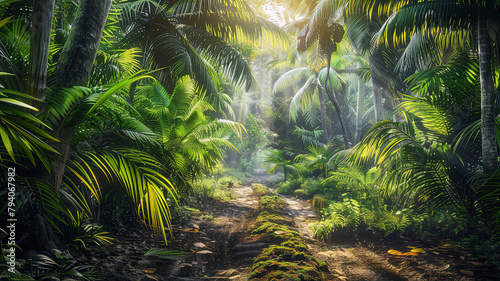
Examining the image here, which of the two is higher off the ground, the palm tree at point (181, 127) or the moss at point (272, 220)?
the palm tree at point (181, 127)

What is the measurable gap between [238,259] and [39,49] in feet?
9.87

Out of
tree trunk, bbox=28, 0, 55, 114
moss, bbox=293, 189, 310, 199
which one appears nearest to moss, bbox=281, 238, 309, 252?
tree trunk, bbox=28, 0, 55, 114

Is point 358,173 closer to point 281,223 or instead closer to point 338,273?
point 281,223

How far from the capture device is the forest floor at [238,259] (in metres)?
2.53

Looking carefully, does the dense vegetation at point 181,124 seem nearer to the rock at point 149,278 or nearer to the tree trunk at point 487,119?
the tree trunk at point 487,119

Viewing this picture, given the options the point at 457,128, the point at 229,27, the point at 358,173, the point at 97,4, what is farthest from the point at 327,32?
the point at 97,4

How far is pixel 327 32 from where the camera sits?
9391 millimetres

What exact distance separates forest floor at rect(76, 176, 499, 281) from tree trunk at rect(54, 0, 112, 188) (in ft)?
5.65

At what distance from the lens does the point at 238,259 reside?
327 centimetres

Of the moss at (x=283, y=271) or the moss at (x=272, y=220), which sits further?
the moss at (x=272, y=220)

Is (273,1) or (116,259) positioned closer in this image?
(116,259)

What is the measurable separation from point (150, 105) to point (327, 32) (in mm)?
7284

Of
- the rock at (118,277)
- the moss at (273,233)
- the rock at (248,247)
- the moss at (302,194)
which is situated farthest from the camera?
the moss at (302,194)

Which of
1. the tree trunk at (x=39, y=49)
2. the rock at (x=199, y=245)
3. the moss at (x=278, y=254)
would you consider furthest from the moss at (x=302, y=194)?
the tree trunk at (x=39, y=49)
